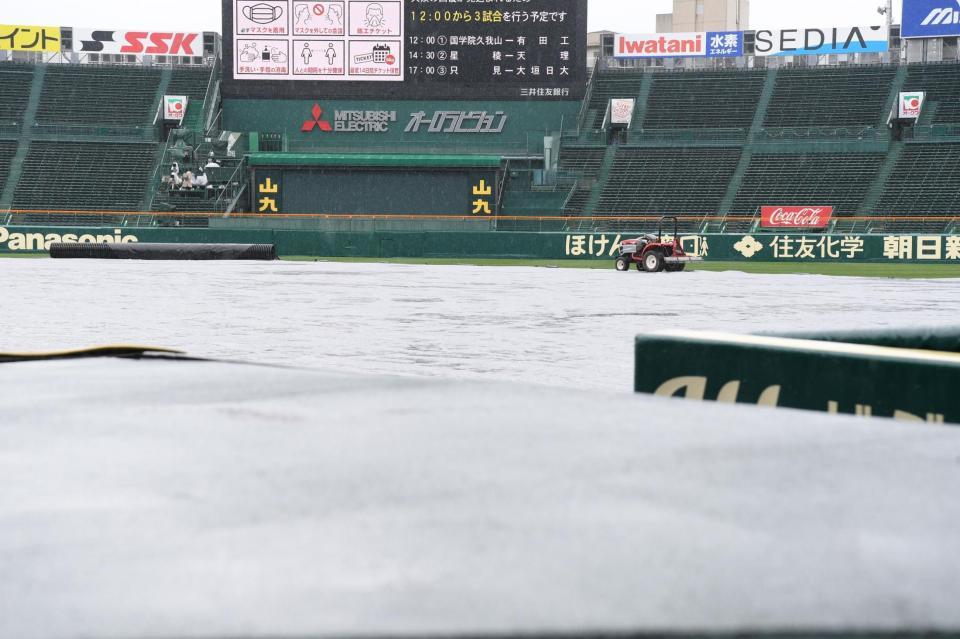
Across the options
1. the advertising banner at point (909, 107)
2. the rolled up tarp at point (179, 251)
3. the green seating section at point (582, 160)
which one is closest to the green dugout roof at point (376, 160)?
the green seating section at point (582, 160)

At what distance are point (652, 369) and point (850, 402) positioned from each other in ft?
3.02

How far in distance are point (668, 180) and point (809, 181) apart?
5698mm

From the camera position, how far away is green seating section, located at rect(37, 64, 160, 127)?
51531 mm

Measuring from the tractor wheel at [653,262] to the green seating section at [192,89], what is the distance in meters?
26.3

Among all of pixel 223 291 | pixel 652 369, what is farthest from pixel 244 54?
pixel 652 369

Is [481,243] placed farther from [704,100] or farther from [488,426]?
[488,426]

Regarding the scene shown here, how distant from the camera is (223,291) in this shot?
19812 millimetres

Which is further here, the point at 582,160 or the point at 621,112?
the point at 621,112

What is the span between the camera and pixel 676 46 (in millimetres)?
53938

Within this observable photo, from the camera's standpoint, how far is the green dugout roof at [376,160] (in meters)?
48.9

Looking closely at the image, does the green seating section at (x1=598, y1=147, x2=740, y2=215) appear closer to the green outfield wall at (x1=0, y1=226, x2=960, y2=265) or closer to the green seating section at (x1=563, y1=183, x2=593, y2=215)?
the green seating section at (x1=563, y1=183, x2=593, y2=215)

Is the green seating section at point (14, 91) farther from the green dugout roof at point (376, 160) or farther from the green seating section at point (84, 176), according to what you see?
the green dugout roof at point (376, 160)

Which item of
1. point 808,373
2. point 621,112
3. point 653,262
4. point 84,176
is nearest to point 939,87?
point 621,112

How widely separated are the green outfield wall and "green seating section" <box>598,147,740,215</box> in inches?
211
